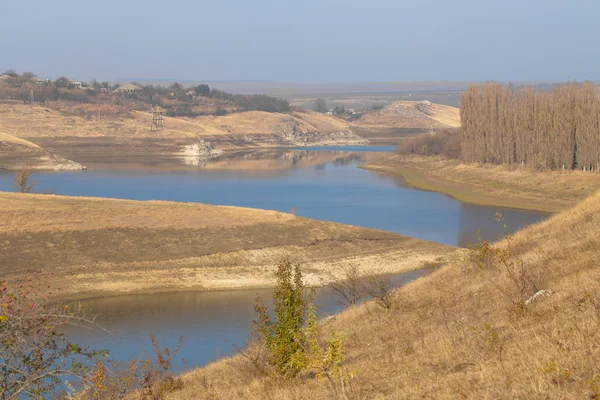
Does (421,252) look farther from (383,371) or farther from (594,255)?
(383,371)

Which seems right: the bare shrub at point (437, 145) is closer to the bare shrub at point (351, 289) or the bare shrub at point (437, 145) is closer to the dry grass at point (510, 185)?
the dry grass at point (510, 185)

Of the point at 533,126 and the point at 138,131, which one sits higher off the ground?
the point at 533,126

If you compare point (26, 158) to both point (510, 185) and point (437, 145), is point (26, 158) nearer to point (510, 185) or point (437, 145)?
point (437, 145)

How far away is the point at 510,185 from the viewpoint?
2544 inches

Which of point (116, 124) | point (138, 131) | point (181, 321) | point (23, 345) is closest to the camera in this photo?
point (23, 345)

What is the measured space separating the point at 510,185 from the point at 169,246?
1484 inches

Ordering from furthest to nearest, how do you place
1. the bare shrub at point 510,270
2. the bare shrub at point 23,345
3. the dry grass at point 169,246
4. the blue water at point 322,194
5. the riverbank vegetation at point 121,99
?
the riverbank vegetation at point 121,99 → the blue water at point 322,194 → the dry grass at point 169,246 → the bare shrub at point 510,270 → the bare shrub at point 23,345

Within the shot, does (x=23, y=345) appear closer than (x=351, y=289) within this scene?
Yes

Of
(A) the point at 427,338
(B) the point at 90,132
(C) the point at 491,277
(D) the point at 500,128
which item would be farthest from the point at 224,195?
(B) the point at 90,132

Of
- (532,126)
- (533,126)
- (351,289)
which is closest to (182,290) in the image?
(351,289)

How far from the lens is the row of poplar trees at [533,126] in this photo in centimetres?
6347

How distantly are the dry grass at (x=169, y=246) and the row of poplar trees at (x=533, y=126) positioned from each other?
3029cm

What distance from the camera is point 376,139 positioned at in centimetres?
16850

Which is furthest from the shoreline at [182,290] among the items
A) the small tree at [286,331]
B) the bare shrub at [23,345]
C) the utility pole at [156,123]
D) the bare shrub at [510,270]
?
the utility pole at [156,123]
